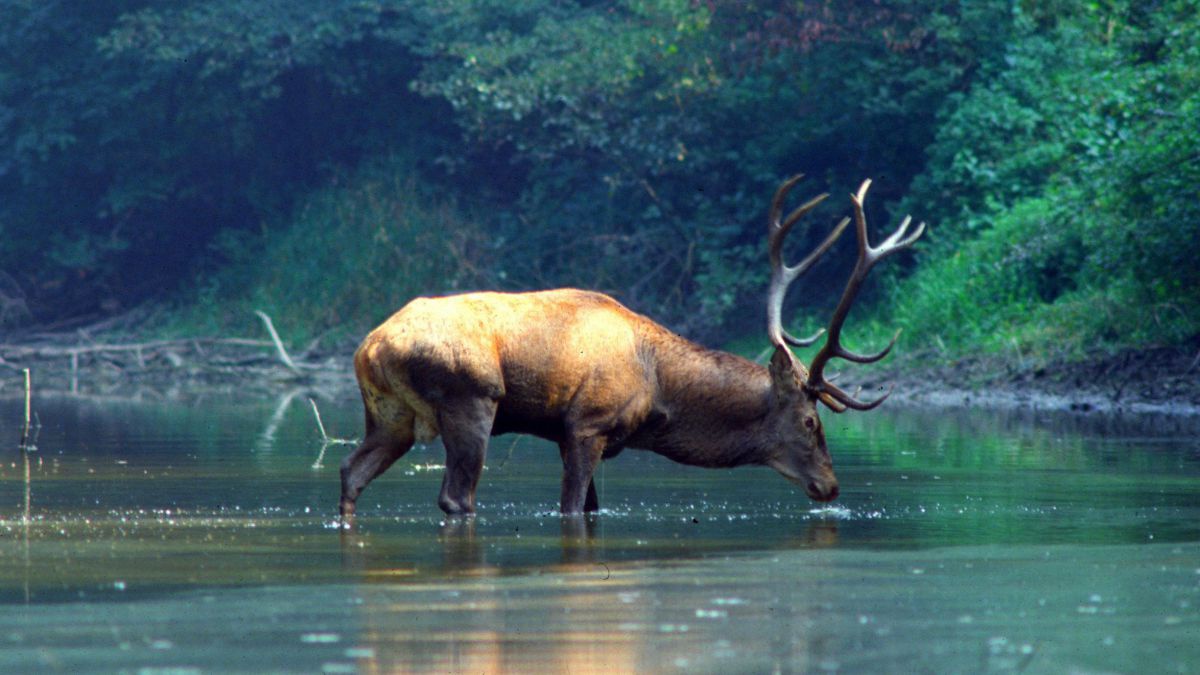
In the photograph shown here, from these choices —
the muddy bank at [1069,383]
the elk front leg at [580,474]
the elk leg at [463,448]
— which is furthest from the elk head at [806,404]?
the muddy bank at [1069,383]

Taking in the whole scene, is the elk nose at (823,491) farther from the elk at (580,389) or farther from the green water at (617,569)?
the green water at (617,569)

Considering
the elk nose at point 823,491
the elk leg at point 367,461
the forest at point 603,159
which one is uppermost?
the forest at point 603,159

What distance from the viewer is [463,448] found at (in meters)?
9.82

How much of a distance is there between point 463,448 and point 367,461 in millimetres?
575

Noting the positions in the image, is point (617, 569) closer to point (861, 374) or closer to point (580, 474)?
point (580, 474)

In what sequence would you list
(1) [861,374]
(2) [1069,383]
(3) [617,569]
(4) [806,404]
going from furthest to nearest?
(1) [861,374] → (2) [1069,383] → (4) [806,404] → (3) [617,569]

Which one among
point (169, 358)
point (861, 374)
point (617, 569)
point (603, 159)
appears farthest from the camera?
point (603, 159)

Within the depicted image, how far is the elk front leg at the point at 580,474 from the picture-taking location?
10025mm

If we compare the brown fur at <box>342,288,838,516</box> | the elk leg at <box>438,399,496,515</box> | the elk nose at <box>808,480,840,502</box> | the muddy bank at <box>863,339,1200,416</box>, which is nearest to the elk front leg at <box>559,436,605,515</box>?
the brown fur at <box>342,288,838,516</box>

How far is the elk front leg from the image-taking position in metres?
10.0

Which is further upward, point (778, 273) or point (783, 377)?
point (778, 273)

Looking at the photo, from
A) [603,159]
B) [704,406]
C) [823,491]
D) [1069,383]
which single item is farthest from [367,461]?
[603,159]

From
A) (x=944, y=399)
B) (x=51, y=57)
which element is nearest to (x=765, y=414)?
(x=944, y=399)

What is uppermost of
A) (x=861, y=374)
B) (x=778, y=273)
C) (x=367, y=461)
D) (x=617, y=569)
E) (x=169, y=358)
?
(x=778, y=273)
